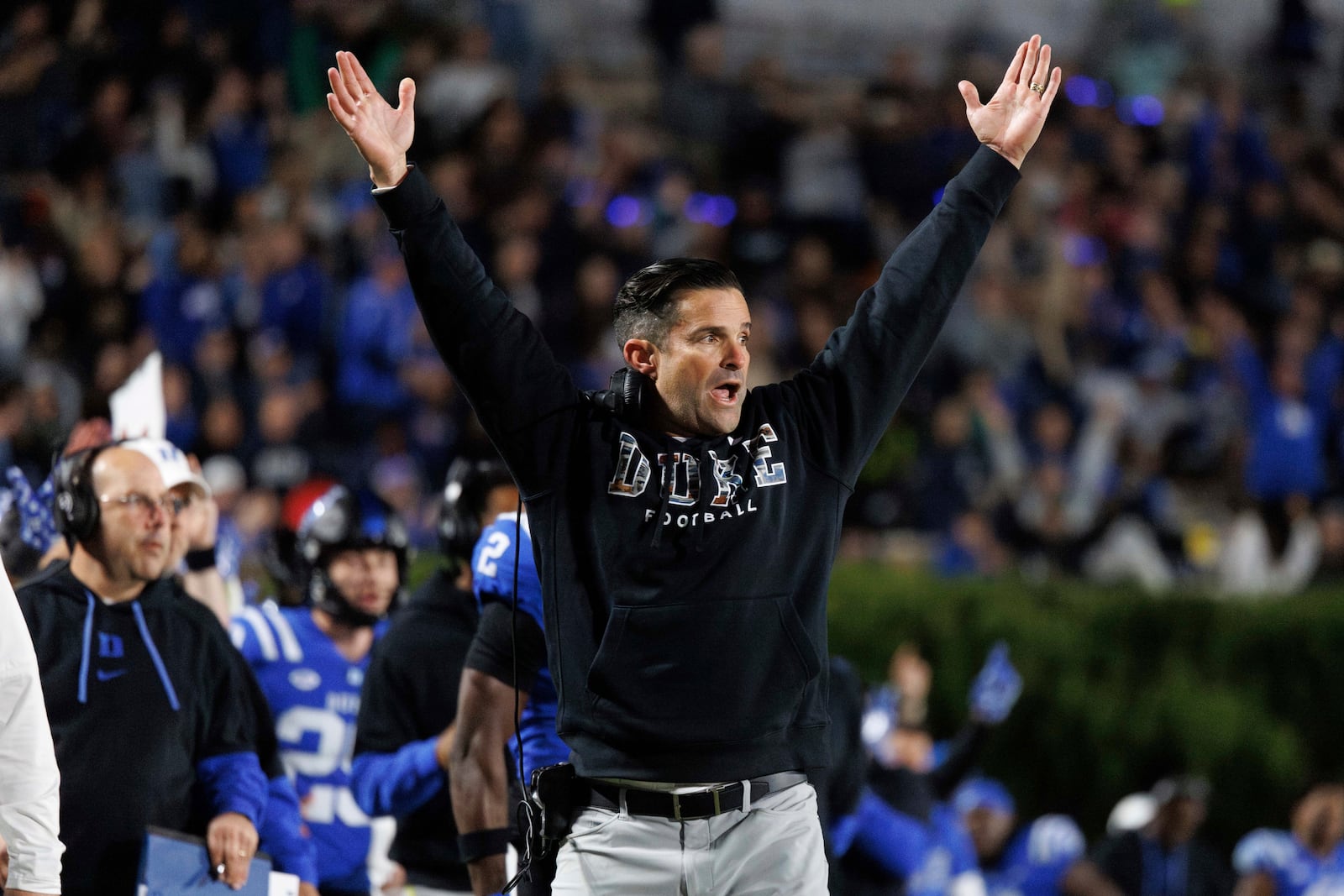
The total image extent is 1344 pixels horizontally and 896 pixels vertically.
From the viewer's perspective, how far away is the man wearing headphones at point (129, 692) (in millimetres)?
4242

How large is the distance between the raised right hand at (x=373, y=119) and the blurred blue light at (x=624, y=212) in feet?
30.2

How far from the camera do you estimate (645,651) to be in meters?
3.20

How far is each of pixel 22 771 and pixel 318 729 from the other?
2340 mm

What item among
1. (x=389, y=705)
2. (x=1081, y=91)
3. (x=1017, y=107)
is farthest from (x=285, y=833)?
(x=1081, y=91)

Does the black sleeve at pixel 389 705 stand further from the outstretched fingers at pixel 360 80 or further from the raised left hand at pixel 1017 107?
the raised left hand at pixel 1017 107

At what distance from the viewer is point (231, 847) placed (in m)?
4.34

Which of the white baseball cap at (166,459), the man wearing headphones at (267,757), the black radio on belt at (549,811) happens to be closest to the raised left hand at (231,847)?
the man wearing headphones at (267,757)

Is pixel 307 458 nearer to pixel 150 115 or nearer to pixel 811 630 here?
pixel 150 115

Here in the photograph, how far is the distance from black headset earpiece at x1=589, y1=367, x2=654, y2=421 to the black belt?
2.30 feet

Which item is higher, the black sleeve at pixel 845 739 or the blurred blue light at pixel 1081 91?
the blurred blue light at pixel 1081 91

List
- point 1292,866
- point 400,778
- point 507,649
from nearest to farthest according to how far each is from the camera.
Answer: point 507,649 < point 400,778 < point 1292,866

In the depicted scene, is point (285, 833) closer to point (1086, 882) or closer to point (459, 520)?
point (459, 520)

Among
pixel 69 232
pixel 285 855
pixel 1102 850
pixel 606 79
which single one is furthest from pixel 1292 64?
pixel 285 855

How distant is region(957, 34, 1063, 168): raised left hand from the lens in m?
3.65
